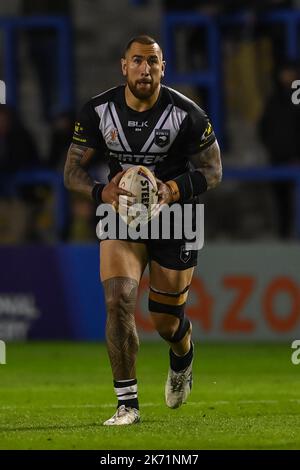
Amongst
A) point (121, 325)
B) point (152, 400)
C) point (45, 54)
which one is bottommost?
point (152, 400)

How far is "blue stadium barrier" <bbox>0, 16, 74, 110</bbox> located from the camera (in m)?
18.0

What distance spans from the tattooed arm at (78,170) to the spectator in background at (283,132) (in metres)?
6.92

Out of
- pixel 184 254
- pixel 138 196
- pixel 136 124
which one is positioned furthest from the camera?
pixel 184 254

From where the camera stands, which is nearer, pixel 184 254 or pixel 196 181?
pixel 196 181

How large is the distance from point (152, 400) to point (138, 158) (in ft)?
7.33

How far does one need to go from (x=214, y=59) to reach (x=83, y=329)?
11.8 ft

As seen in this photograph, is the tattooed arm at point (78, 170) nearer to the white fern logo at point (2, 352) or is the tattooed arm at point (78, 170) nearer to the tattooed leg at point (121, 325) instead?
the tattooed leg at point (121, 325)

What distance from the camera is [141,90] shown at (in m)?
9.69

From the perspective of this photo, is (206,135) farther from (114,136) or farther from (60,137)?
(60,137)

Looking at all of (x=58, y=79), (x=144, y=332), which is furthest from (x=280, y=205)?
(x=58, y=79)

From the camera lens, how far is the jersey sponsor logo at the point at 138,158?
986 centimetres

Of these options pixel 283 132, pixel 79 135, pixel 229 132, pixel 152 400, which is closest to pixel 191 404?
pixel 152 400

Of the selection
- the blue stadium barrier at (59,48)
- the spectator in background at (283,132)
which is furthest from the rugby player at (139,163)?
the blue stadium barrier at (59,48)

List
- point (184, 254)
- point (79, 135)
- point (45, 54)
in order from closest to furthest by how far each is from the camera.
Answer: point (79, 135) → point (184, 254) → point (45, 54)
